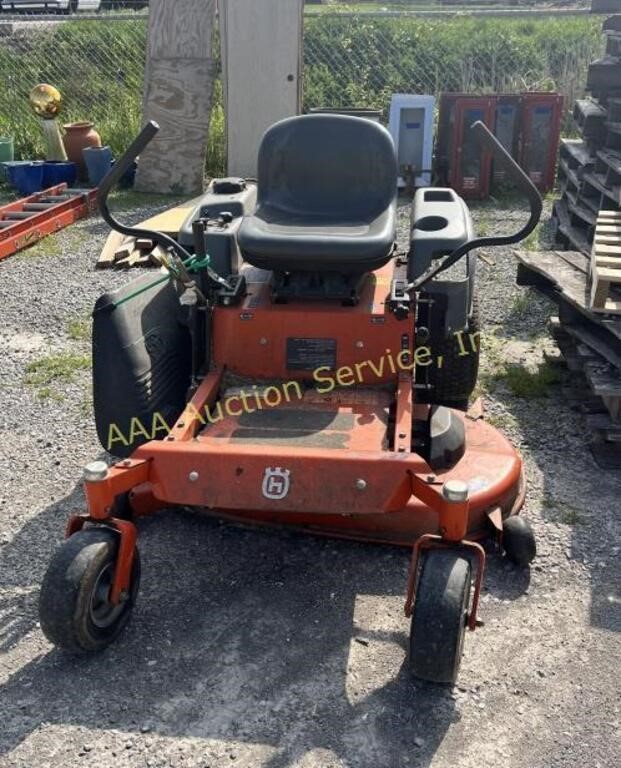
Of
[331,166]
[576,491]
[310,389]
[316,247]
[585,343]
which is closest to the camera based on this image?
[316,247]

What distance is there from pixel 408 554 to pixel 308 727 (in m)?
0.87

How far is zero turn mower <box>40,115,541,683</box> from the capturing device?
2498 mm

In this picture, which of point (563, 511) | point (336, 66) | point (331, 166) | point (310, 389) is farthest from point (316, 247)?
point (336, 66)

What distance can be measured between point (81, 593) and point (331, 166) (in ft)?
6.91

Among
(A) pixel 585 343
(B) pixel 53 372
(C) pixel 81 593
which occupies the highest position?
(A) pixel 585 343

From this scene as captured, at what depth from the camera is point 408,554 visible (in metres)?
3.05

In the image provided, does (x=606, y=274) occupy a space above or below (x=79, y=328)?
above

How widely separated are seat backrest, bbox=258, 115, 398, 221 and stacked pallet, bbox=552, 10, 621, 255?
7.38ft

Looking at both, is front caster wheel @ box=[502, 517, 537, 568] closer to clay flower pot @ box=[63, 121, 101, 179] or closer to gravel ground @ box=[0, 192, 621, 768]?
gravel ground @ box=[0, 192, 621, 768]

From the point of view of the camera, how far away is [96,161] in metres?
8.45

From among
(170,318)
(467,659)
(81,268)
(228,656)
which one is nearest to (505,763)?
(467,659)

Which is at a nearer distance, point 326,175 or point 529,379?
point 326,175

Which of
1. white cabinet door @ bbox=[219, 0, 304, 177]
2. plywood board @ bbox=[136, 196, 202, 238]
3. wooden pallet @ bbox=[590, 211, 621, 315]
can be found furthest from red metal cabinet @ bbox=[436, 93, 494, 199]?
wooden pallet @ bbox=[590, 211, 621, 315]

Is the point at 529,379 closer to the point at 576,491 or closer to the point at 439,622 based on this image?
the point at 576,491
